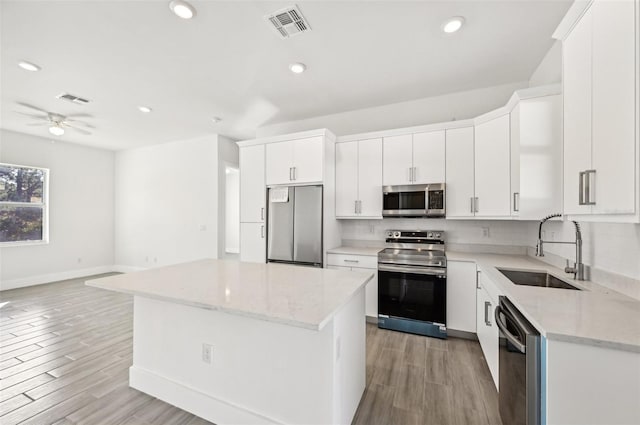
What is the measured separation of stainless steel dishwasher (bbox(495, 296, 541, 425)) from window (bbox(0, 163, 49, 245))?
7566 mm

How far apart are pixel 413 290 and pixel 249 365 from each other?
2.04m

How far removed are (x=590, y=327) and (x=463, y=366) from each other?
60.6 inches

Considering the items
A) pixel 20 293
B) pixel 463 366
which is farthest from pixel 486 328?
pixel 20 293

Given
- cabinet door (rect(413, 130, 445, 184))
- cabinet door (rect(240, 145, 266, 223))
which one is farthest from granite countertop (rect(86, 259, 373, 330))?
cabinet door (rect(413, 130, 445, 184))

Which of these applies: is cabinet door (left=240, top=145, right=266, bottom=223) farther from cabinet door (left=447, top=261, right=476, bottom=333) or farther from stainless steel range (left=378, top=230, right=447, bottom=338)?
cabinet door (left=447, top=261, right=476, bottom=333)

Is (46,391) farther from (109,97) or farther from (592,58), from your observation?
(592,58)

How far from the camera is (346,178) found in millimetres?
3631

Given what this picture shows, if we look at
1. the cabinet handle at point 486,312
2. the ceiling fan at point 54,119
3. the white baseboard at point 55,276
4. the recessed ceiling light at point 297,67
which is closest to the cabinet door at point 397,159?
the recessed ceiling light at point 297,67

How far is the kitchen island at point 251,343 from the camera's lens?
135cm

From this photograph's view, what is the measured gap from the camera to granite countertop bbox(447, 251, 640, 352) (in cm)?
101

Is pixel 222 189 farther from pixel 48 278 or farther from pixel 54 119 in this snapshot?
pixel 48 278

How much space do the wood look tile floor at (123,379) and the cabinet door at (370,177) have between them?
1.50 meters

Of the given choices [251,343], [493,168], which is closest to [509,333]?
[251,343]

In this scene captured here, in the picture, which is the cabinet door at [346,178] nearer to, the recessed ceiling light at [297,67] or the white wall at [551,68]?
the recessed ceiling light at [297,67]
